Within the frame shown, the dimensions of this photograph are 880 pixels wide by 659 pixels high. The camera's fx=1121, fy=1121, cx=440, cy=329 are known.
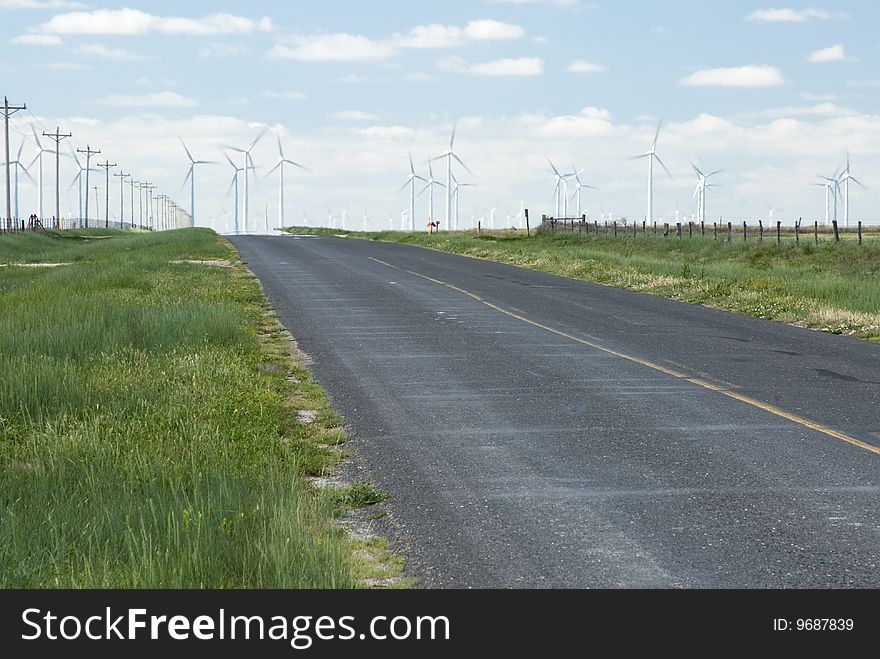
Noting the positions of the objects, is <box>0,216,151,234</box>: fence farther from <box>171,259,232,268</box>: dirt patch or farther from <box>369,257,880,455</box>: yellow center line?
<box>369,257,880,455</box>: yellow center line

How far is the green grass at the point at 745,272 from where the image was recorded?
23.2 m

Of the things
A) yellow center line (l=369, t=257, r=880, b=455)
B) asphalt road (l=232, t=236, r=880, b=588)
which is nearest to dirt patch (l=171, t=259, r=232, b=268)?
asphalt road (l=232, t=236, r=880, b=588)

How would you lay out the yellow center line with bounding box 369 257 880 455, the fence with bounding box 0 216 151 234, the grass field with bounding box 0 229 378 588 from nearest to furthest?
the grass field with bounding box 0 229 378 588
the yellow center line with bounding box 369 257 880 455
the fence with bounding box 0 216 151 234

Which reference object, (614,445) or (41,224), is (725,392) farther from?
(41,224)

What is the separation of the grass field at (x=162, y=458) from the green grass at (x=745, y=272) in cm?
1122

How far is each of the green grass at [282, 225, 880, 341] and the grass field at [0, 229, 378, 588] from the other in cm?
1122

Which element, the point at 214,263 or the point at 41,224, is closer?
the point at 214,263

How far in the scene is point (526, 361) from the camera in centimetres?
1562

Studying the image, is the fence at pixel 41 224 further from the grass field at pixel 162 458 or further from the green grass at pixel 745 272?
the grass field at pixel 162 458

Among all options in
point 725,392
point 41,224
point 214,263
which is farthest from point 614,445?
point 41,224

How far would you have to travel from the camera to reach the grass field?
19.8 ft

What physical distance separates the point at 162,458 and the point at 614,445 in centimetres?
388

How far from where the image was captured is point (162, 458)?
338 inches

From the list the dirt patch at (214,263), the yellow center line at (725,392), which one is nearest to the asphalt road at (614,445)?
the yellow center line at (725,392)
